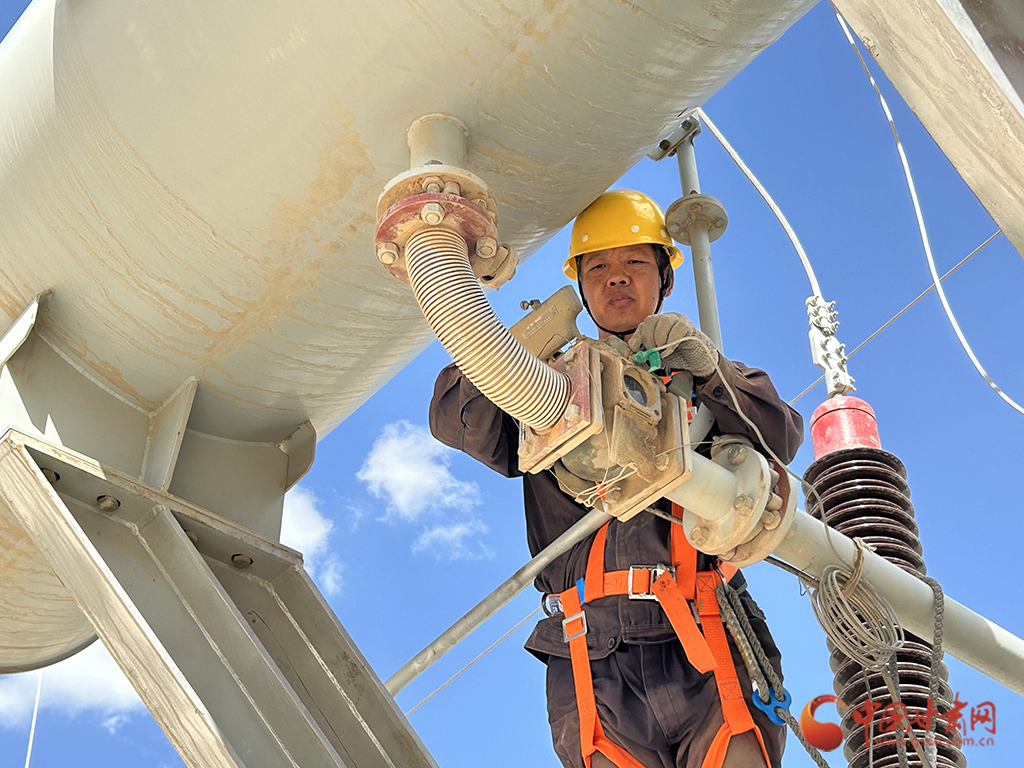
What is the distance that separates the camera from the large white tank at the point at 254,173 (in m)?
2.41

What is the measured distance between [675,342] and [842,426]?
129 centimetres

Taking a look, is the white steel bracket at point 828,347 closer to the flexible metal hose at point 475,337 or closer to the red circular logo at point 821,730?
the red circular logo at point 821,730

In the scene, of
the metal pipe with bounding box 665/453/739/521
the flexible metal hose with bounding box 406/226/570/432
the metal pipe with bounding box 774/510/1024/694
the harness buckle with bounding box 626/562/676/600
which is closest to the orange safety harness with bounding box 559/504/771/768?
the harness buckle with bounding box 626/562/676/600

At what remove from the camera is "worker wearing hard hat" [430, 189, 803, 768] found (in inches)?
117

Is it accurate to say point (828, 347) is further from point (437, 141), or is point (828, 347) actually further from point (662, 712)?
point (437, 141)

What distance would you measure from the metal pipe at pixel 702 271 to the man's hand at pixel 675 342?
58 cm

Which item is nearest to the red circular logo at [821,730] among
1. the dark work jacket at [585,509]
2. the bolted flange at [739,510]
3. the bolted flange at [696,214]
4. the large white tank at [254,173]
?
the dark work jacket at [585,509]

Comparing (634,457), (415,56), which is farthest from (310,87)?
(634,457)

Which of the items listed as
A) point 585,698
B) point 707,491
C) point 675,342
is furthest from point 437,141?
point 585,698

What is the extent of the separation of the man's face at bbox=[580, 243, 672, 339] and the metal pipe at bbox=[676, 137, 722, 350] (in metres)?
0.15

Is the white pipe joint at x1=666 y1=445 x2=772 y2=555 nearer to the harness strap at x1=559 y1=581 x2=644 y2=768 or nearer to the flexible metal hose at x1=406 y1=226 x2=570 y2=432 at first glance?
the flexible metal hose at x1=406 y1=226 x2=570 y2=432

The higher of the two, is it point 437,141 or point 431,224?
point 437,141

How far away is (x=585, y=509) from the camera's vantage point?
3.41 meters

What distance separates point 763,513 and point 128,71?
5.98 ft
